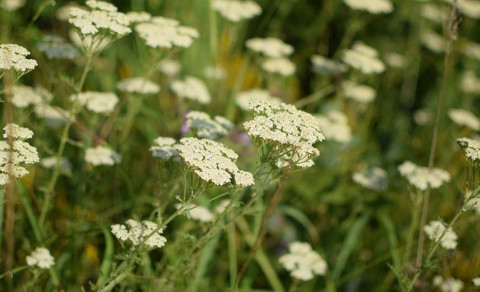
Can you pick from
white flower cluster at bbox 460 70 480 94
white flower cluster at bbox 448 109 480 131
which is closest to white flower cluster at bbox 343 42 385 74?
white flower cluster at bbox 448 109 480 131

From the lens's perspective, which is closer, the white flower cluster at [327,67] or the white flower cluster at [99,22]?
the white flower cluster at [99,22]

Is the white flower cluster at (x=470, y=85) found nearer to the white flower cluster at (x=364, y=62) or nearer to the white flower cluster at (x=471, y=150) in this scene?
the white flower cluster at (x=364, y=62)

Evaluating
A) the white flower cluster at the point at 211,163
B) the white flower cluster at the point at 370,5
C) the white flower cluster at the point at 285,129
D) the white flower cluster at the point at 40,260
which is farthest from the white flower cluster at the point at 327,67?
the white flower cluster at the point at 40,260

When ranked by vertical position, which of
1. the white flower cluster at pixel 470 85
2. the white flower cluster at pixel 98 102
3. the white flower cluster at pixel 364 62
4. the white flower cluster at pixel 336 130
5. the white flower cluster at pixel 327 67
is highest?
the white flower cluster at pixel 98 102

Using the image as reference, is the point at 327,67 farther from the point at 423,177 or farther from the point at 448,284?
the point at 448,284

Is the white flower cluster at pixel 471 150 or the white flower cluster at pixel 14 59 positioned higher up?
the white flower cluster at pixel 14 59

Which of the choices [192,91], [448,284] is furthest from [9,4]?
[448,284]
